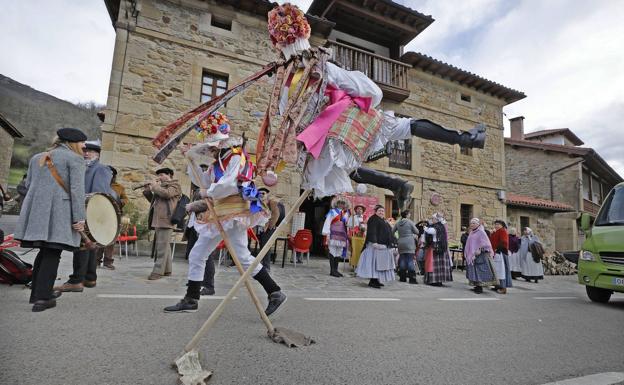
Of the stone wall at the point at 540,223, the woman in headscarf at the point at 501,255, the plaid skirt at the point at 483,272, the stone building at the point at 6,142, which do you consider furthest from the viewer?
the stone wall at the point at 540,223

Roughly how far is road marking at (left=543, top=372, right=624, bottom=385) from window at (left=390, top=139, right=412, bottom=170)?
485 inches

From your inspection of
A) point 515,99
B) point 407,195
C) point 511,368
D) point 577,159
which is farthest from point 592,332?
point 577,159

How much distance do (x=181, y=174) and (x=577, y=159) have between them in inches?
935

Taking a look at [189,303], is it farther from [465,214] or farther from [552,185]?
[552,185]

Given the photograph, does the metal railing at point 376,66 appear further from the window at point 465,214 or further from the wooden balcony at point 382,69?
the window at point 465,214

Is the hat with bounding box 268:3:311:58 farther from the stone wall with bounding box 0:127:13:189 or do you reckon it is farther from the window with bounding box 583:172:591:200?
the window with bounding box 583:172:591:200

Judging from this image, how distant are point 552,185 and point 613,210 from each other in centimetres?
1842

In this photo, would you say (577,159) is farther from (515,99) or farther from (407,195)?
(407,195)

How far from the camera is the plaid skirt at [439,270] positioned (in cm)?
843

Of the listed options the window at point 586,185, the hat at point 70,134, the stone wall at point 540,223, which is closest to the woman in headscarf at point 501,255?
the hat at point 70,134

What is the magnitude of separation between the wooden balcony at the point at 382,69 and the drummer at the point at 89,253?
1021 centimetres

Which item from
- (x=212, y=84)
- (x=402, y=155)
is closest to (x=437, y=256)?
(x=402, y=155)

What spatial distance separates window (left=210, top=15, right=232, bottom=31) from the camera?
11469 mm

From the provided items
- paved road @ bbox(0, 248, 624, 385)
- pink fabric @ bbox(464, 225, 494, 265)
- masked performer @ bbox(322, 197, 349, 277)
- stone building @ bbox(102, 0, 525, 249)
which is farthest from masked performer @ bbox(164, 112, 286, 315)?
pink fabric @ bbox(464, 225, 494, 265)
